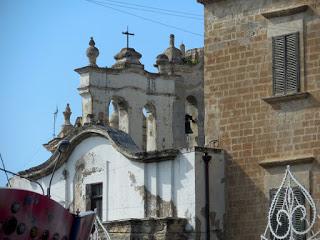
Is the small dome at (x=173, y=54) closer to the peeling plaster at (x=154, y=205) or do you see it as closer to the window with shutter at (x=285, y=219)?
the peeling plaster at (x=154, y=205)

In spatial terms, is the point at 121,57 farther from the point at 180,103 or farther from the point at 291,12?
the point at 291,12

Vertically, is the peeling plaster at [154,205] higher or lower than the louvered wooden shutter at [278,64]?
lower

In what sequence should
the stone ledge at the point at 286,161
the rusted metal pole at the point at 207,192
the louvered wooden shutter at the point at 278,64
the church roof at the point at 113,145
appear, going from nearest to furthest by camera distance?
1. the stone ledge at the point at 286,161
2. the louvered wooden shutter at the point at 278,64
3. the rusted metal pole at the point at 207,192
4. the church roof at the point at 113,145

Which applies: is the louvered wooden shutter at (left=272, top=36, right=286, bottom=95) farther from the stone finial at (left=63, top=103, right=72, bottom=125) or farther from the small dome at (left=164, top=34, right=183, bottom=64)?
the stone finial at (left=63, top=103, right=72, bottom=125)

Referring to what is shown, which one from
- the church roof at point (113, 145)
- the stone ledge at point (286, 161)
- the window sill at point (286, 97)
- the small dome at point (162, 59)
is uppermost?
the small dome at point (162, 59)

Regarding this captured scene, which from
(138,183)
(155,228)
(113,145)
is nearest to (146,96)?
(113,145)

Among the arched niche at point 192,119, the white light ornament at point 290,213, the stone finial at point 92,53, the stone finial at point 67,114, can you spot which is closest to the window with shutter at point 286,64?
the white light ornament at point 290,213

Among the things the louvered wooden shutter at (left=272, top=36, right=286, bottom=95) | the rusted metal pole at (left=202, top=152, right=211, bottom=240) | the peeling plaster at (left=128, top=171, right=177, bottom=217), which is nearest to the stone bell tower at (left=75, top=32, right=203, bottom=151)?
the peeling plaster at (left=128, top=171, right=177, bottom=217)

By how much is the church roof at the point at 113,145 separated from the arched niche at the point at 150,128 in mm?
7196

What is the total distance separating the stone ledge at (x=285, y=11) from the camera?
120ft

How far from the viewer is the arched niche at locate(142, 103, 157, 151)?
48.3m

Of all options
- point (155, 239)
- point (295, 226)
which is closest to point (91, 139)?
point (155, 239)

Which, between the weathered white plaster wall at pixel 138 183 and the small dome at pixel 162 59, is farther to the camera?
the small dome at pixel 162 59

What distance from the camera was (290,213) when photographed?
36281 millimetres
